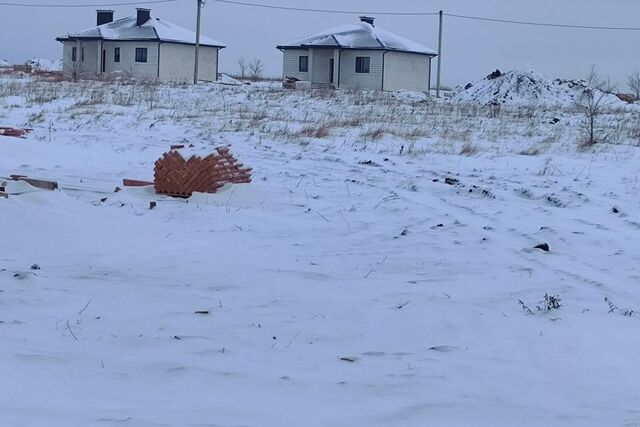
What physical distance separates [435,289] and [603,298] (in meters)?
1.08

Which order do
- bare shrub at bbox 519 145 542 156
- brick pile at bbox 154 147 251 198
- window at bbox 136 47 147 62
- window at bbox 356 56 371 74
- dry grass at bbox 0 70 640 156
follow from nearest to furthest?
brick pile at bbox 154 147 251 198
bare shrub at bbox 519 145 542 156
dry grass at bbox 0 70 640 156
window at bbox 356 56 371 74
window at bbox 136 47 147 62

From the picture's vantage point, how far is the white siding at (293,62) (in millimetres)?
50781

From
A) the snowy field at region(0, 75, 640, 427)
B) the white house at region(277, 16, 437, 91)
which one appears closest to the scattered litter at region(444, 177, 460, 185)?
the snowy field at region(0, 75, 640, 427)

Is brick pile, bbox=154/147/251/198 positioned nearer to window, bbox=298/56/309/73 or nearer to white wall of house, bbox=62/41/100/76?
window, bbox=298/56/309/73

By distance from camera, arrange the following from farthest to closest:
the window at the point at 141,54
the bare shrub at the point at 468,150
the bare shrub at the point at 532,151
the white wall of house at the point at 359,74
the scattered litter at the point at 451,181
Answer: the window at the point at 141,54 < the white wall of house at the point at 359,74 < the bare shrub at the point at 532,151 < the bare shrub at the point at 468,150 < the scattered litter at the point at 451,181

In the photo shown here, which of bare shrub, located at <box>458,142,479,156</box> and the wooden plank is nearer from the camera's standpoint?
the wooden plank

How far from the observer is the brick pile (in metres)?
9.81

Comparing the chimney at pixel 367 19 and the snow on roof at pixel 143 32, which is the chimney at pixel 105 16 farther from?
the chimney at pixel 367 19

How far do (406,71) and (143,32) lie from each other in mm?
15885

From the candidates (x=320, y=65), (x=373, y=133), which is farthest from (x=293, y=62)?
(x=373, y=133)

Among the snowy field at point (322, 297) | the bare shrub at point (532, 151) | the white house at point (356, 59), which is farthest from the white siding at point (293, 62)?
the snowy field at point (322, 297)

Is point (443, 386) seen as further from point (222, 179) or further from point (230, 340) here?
point (222, 179)

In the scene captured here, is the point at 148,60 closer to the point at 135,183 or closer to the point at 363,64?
the point at 363,64

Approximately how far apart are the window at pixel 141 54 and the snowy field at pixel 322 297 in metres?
39.0
